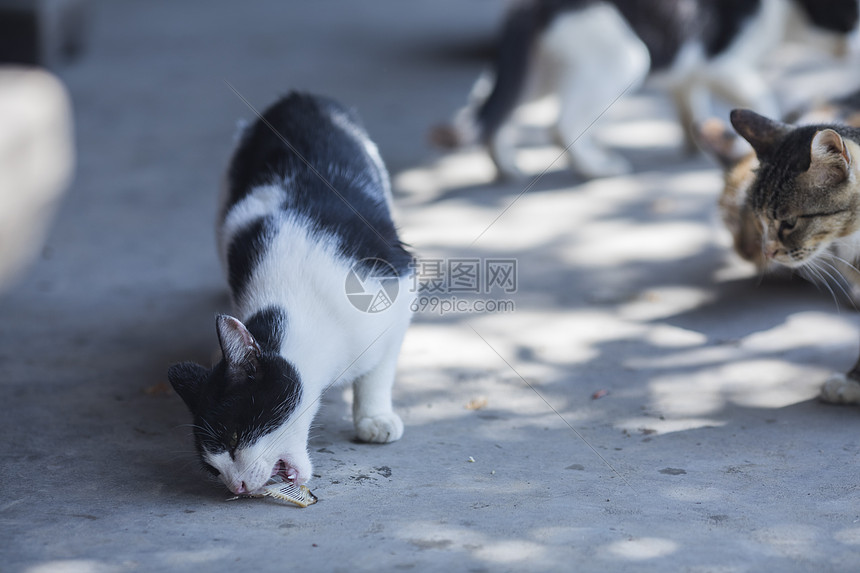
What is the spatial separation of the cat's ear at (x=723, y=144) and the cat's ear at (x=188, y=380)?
250 cm

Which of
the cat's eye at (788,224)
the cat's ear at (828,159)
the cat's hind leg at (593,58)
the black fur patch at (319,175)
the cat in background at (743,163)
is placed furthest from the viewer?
the cat's hind leg at (593,58)

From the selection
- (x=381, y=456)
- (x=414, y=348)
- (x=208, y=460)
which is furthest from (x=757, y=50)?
(x=208, y=460)

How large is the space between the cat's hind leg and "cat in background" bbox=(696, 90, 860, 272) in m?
0.72

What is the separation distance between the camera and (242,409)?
2143 mm

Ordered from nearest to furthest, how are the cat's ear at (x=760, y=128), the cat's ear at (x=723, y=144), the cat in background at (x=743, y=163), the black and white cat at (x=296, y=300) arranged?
the black and white cat at (x=296, y=300), the cat's ear at (x=760, y=128), the cat in background at (x=743, y=163), the cat's ear at (x=723, y=144)

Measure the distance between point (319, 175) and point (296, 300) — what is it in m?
0.55

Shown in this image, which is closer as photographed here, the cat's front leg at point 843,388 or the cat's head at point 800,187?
the cat's head at point 800,187

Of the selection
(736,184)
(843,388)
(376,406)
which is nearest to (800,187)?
(843,388)

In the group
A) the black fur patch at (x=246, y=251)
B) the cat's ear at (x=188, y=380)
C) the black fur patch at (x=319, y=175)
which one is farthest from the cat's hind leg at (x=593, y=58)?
the cat's ear at (x=188, y=380)

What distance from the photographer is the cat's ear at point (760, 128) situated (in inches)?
111

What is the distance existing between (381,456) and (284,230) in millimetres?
692

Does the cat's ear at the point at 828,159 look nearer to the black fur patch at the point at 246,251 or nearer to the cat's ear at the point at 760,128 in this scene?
the cat's ear at the point at 760,128

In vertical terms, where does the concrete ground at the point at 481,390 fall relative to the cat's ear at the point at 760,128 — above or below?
below

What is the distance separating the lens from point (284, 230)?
2.60 metres
